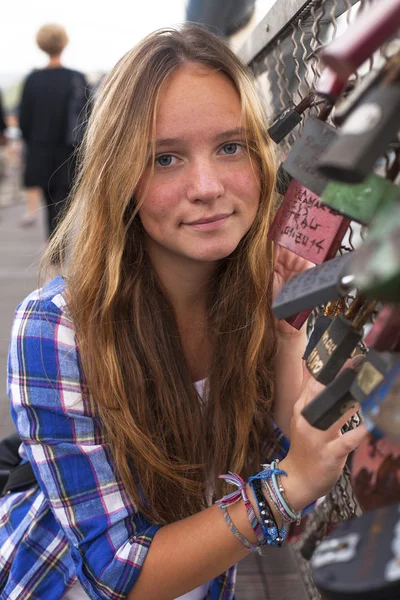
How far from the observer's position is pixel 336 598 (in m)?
0.54

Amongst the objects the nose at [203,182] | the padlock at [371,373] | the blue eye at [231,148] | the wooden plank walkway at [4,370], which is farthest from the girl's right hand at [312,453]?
the wooden plank walkway at [4,370]

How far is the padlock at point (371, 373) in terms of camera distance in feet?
1.94

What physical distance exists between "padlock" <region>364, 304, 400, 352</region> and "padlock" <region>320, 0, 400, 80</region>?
184 millimetres

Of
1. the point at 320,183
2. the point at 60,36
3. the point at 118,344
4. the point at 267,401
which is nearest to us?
the point at 320,183

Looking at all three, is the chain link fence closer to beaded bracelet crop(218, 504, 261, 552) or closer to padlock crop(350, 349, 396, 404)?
beaded bracelet crop(218, 504, 261, 552)

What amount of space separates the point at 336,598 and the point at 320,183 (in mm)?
460

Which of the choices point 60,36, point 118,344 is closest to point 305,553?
point 118,344

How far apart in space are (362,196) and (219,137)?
78 cm

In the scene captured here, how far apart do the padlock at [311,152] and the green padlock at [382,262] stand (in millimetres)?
349

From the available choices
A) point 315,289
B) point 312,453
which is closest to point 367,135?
point 315,289

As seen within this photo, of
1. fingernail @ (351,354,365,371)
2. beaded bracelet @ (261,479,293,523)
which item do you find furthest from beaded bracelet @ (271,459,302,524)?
fingernail @ (351,354,365,371)

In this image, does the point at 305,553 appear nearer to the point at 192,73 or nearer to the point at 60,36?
the point at 192,73

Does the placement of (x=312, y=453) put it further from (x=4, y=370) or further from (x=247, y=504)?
(x=4, y=370)

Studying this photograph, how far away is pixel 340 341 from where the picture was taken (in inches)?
28.8
